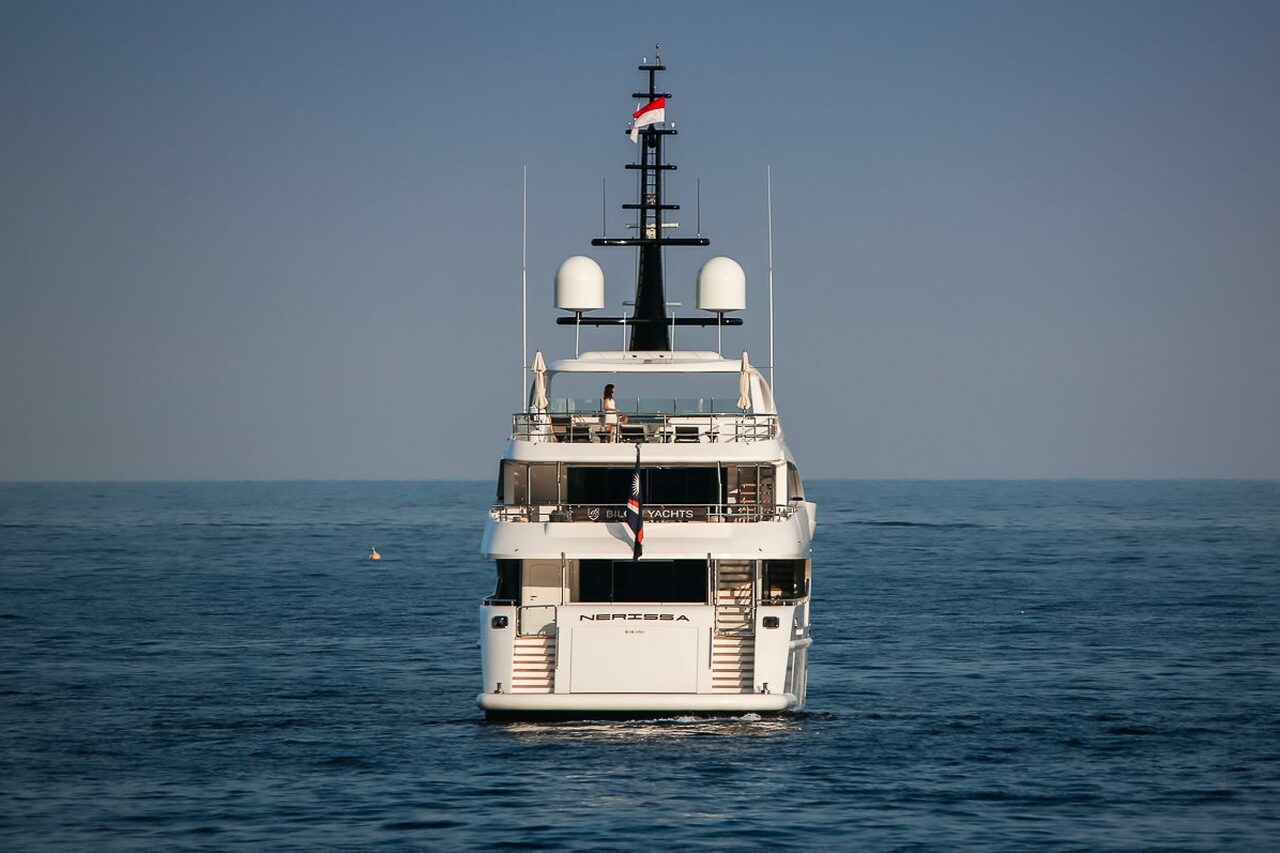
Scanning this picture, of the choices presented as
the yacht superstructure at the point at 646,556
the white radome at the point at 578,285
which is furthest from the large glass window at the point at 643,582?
the white radome at the point at 578,285

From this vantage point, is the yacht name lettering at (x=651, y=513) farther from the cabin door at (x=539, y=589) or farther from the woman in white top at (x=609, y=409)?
the woman in white top at (x=609, y=409)

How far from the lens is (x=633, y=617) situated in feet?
109

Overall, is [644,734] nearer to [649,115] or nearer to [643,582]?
[643,582]

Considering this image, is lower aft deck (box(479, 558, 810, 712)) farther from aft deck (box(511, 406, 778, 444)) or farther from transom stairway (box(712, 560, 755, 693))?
aft deck (box(511, 406, 778, 444))

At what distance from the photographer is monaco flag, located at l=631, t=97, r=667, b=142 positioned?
137 feet

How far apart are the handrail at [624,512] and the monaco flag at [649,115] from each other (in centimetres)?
1047

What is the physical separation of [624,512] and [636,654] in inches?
119

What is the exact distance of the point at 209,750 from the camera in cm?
3291

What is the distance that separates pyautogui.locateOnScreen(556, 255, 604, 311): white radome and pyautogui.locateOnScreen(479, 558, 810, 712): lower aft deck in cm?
779

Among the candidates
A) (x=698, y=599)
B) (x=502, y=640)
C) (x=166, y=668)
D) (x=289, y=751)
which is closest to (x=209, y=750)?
(x=289, y=751)

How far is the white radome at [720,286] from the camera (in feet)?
137

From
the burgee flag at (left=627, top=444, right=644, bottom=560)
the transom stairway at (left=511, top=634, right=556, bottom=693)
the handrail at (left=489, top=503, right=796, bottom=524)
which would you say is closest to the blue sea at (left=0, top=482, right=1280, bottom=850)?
the transom stairway at (left=511, top=634, right=556, bottom=693)

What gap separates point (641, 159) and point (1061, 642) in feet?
60.3

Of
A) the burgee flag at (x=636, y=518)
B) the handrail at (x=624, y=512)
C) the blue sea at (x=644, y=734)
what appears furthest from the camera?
the handrail at (x=624, y=512)
